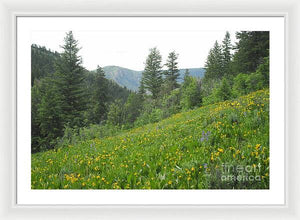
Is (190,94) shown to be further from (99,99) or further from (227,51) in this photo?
(99,99)

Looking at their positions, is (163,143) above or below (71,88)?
below

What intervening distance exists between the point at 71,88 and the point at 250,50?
4.73 meters

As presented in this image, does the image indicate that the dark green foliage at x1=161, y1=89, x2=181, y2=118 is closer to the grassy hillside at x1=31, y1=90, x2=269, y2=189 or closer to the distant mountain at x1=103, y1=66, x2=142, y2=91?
the distant mountain at x1=103, y1=66, x2=142, y2=91

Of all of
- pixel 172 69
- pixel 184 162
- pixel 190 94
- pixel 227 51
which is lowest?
pixel 184 162

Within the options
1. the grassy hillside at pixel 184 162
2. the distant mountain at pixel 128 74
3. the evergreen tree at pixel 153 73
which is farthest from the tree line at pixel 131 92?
the grassy hillside at pixel 184 162

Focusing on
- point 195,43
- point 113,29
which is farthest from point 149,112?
point 113,29

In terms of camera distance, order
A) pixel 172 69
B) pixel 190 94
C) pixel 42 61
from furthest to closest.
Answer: pixel 190 94 → pixel 172 69 → pixel 42 61

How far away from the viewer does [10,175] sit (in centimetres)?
287

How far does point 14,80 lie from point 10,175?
4.72 feet

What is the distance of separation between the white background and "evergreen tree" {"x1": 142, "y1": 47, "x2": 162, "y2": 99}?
1.07m

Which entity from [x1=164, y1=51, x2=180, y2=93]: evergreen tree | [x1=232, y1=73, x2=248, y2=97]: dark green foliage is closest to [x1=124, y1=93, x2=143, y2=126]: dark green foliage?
[x1=164, y1=51, x2=180, y2=93]: evergreen tree

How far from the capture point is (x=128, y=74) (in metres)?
5.38

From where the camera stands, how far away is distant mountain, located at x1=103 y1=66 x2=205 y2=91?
4.96 m

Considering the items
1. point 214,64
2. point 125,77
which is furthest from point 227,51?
point 125,77
